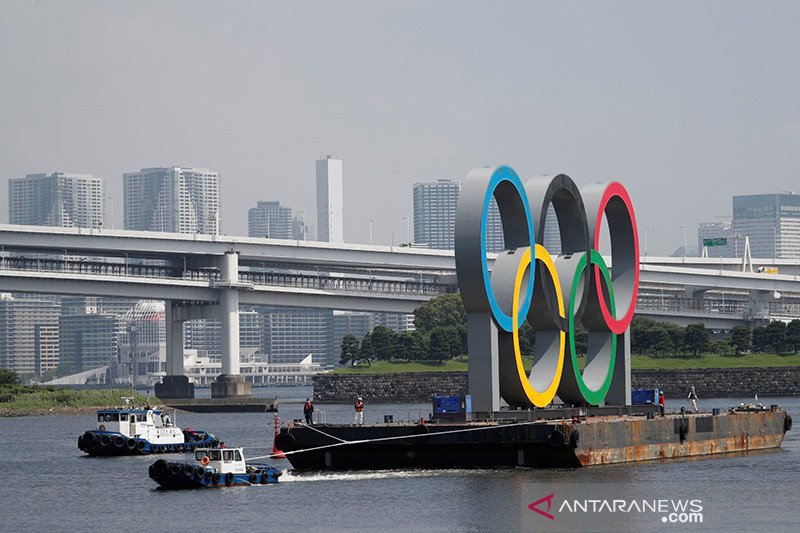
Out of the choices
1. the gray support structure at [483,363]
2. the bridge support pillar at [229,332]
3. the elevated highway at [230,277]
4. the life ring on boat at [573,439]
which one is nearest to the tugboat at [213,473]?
the gray support structure at [483,363]

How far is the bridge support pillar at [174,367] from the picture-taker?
162625mm

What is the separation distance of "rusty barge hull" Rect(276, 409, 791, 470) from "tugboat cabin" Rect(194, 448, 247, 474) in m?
2.00

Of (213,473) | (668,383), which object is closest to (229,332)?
(668,383)

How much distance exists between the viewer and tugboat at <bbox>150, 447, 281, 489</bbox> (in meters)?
60.6

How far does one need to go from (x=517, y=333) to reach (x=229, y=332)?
9869 centimetres

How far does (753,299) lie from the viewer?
19300cm

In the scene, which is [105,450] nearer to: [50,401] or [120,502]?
[120,502]

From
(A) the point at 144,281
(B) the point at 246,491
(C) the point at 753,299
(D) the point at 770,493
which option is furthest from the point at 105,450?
(C) the point at 753,299

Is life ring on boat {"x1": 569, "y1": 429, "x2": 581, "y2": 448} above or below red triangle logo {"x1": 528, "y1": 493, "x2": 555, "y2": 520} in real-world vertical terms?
above

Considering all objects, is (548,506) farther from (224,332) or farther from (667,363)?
(224,332)

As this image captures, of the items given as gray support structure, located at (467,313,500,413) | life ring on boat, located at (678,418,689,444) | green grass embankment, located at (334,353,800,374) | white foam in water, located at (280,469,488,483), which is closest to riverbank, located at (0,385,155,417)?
green grass embankment, located at (334,353,800,374)

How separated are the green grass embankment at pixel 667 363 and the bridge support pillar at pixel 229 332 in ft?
34.5

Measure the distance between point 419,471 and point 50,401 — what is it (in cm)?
8731

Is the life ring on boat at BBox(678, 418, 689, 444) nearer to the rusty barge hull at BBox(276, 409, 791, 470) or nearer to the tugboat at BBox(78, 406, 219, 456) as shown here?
the rusty barge hull at BBox(276, 409, 791, 470)
